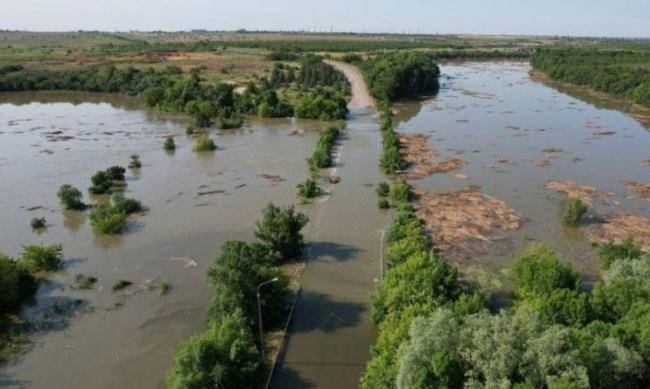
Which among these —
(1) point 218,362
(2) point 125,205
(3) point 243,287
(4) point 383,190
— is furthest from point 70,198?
(1) point 218,362

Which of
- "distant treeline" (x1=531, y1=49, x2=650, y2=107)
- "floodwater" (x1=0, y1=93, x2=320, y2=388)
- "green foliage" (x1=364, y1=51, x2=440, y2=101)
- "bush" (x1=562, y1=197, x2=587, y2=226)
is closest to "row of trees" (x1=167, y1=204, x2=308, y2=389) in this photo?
"floodwater" (x1=0, y1=93, x2=320, y2=388)

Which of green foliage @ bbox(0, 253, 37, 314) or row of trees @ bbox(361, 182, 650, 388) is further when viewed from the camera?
green foliage @ bbox(0, 253, 37, 314)

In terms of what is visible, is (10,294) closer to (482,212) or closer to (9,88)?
(482,212)

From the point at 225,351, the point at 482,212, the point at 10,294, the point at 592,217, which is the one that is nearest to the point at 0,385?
the point at 10,294

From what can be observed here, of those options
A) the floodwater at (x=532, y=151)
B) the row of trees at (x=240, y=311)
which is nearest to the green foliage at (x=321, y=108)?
the floodwater at (x=532, y=151)

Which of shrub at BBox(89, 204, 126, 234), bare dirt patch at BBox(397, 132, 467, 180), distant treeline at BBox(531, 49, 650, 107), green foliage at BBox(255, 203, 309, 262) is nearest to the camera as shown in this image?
green foliage at BBox(255, 203, 309, 262)

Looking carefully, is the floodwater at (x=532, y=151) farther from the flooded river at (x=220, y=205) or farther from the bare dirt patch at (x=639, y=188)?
the bare dirt patch at (x=639, y=188)

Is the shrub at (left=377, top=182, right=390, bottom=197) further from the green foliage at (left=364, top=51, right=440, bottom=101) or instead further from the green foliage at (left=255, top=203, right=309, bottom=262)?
the green foliage at (left=364, top=51, right=440, bottom=101)
